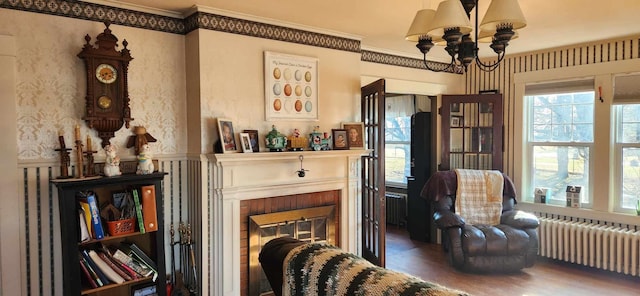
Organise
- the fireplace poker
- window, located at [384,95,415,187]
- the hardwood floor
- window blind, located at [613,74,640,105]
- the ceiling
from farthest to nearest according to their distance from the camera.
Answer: window, located at [384,95,415,187]
window blind, located at [613,74,640,105]
the hardwood floor
the fireplace poker
the ceiling

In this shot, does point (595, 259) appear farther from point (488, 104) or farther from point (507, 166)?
point (488, 104)

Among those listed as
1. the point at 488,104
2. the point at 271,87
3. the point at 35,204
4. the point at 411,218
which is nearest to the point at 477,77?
the point at 488,104

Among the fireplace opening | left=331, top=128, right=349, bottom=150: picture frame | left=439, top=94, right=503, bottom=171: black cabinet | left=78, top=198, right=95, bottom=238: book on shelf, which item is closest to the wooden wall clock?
left=78, top=198, right=95, bottom=238: book on shelf

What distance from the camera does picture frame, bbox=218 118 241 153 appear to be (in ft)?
10.1

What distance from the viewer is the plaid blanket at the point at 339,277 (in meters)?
1.33

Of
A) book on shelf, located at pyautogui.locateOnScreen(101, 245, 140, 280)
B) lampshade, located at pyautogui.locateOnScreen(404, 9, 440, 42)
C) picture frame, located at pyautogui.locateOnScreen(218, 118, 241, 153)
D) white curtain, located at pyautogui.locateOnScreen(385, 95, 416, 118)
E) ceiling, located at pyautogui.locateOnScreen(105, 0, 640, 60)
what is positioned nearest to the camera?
lampshade, located at pyautogui.locateOnScreen(404, 9, 440, 42)

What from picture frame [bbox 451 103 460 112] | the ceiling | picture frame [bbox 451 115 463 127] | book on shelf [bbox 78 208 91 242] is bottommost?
book on shelf [bbox 78 208 91 242]

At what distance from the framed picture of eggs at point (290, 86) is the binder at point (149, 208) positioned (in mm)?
1085

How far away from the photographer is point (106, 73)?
2824 millimetres

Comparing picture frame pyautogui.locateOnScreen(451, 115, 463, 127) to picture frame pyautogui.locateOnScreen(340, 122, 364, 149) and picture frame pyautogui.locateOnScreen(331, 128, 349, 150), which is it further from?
picture frame pyautogui.locateOnScreen(331, 128, 349, 150)

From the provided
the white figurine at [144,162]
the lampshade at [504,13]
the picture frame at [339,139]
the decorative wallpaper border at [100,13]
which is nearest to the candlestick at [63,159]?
the white figurine at [144,162]

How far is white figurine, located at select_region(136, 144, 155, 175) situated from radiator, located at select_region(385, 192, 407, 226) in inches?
162

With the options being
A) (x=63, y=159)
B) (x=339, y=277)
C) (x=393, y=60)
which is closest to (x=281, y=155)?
(x=63, y=159)

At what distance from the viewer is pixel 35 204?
105 inches
